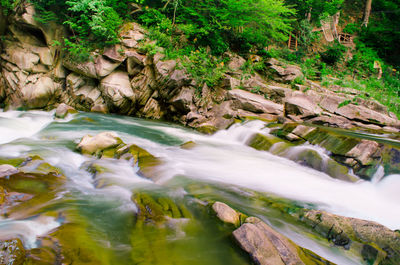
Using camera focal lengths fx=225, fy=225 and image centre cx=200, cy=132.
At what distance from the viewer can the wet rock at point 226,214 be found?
2.70 m

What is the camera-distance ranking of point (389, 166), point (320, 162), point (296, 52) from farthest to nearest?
point (296, 52)
point (320, 162)
point (389, 166)

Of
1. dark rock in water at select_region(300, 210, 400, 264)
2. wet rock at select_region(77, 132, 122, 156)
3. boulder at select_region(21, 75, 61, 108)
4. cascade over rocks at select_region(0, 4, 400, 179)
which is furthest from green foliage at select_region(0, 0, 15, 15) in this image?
dark rock in water at select_region(300, 210, 400, 264)

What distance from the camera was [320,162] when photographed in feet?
18.6

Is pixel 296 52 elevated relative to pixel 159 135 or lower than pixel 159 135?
elevated

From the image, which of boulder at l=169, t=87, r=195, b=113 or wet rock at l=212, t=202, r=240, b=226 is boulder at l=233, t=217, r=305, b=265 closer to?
wet rock at l=212, t=202, r=240, b=226

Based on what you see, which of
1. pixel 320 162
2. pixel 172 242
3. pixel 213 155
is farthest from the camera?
pixel 213 155

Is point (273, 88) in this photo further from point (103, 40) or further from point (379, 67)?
point (379, 67)

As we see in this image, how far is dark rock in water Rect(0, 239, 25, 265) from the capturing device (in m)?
1.67

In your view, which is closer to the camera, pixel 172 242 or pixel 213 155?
pixel 172 242

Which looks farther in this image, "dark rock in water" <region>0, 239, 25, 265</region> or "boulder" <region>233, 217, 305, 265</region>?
"boulder" <region>233, 217, 305, 265</region>

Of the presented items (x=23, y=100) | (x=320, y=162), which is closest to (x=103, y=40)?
(x=23, y=100)

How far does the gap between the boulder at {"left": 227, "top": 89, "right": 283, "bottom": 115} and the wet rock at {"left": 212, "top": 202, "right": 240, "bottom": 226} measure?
7420 millimetres

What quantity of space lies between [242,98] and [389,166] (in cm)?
603

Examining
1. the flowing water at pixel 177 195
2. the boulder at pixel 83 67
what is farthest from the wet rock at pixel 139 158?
the boulder at pixel 83 67
